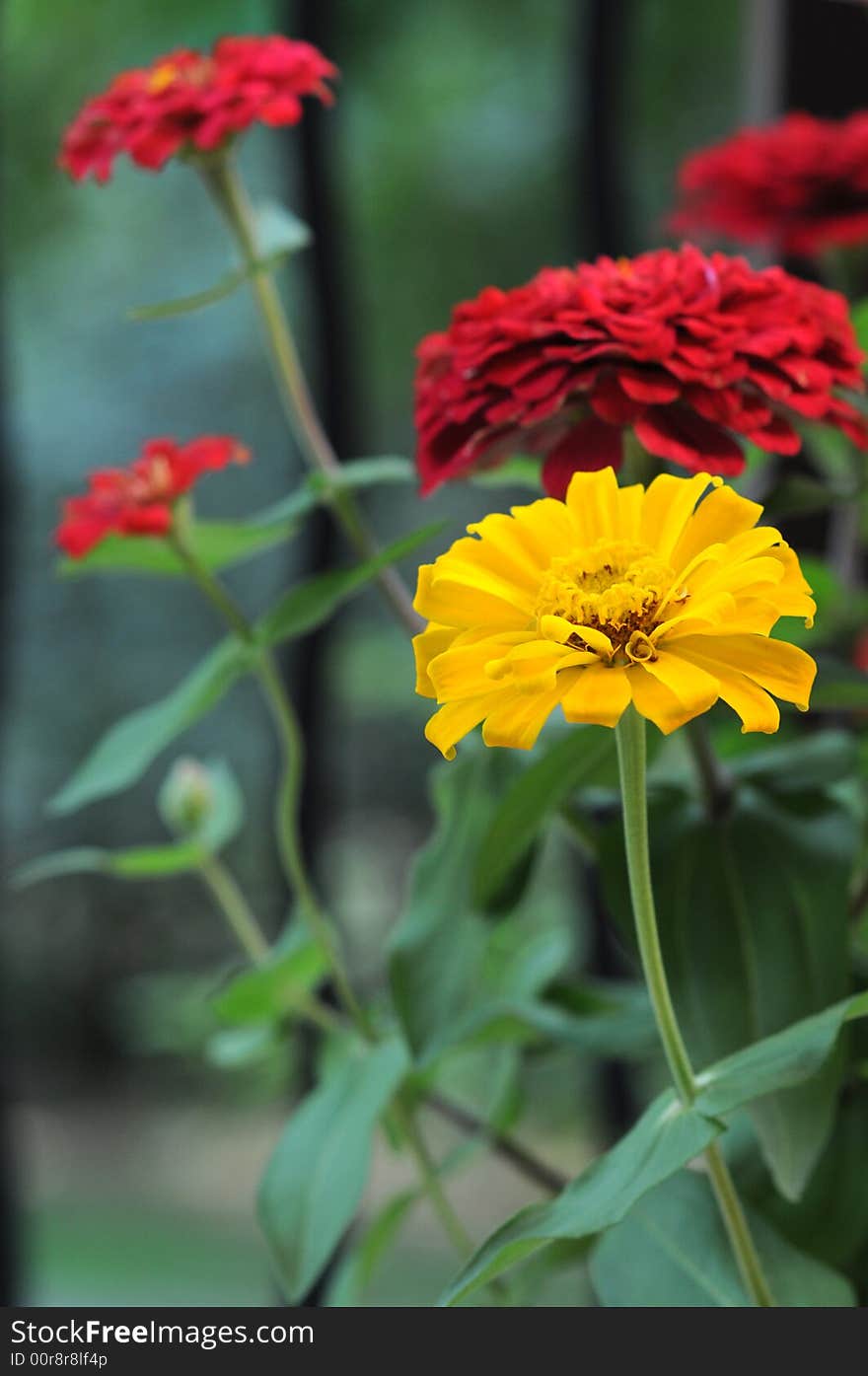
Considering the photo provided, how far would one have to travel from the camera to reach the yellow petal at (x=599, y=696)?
0.64ft

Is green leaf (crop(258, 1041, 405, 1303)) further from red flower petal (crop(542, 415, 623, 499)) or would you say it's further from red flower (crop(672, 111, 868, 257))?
red flower (crop(672, 111, 868, 257))

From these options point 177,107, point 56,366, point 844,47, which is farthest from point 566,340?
point 56,366

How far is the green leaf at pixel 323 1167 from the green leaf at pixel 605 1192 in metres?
0.09

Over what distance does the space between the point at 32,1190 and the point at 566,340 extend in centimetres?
92

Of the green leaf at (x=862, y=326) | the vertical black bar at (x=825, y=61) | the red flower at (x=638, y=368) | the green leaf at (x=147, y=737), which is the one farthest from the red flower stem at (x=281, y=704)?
the vertical black bar at (x=825, y=61)

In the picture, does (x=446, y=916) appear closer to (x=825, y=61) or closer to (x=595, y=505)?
(x=595, y=505)

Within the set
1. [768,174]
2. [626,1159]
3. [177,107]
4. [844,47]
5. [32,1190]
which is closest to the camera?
[626,1159]

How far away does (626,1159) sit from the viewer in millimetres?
255

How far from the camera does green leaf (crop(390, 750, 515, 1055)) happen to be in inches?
14.6

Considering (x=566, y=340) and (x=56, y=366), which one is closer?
(x=566, y=340)

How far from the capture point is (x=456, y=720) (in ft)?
0.69

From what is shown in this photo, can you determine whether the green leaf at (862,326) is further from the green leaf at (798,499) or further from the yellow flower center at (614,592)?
the yellow flower center at (614,592)

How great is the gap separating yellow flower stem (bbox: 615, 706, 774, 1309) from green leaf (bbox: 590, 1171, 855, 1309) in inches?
1.4
